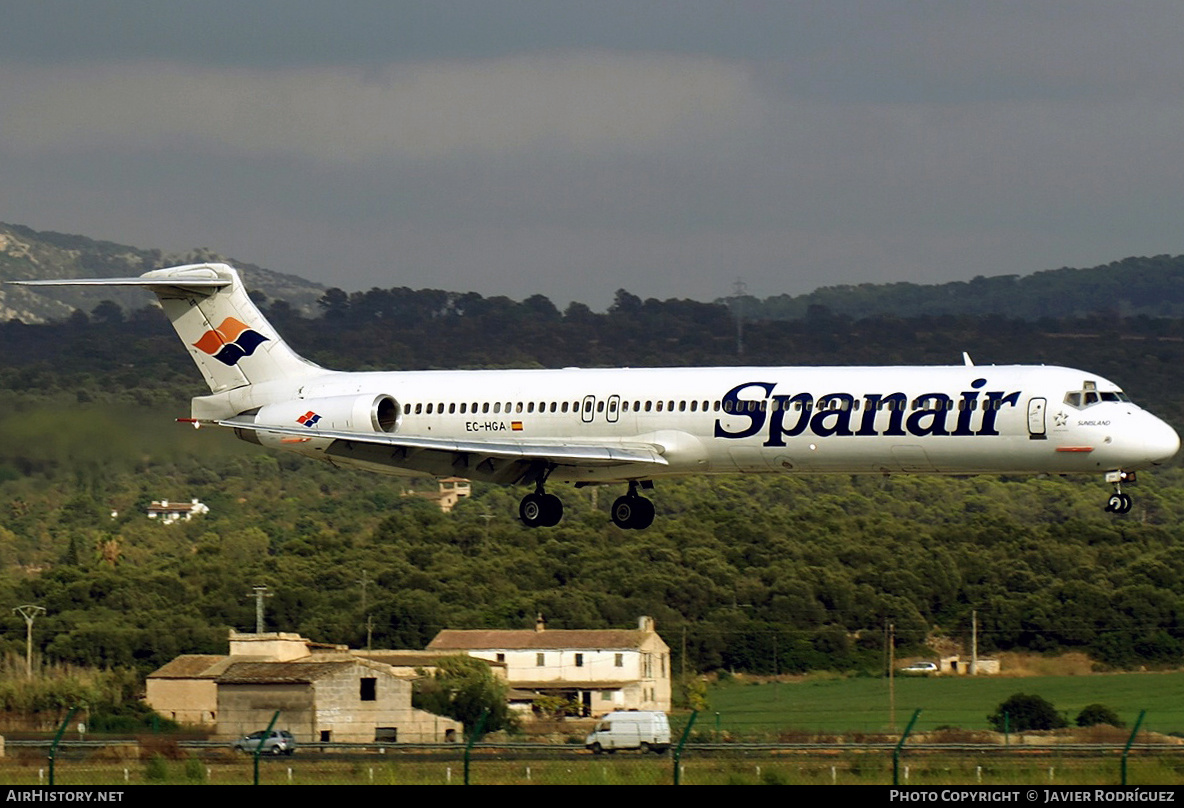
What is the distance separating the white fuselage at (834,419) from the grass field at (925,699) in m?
6.88

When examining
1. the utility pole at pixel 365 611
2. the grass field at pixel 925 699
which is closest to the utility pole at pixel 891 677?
the grass field at pixel 925 699

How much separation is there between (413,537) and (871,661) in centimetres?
2557

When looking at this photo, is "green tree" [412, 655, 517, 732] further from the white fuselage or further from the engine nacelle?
the white fuselage

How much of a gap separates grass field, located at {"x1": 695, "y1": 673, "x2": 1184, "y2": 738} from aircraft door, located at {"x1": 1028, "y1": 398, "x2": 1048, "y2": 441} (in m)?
8.52

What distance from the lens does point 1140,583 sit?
77.8 m

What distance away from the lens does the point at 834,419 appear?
4609 centimetres

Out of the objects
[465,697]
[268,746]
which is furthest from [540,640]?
[268,746]

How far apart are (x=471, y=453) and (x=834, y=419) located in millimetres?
9263

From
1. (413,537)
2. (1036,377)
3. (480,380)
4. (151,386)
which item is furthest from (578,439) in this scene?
(151,386)

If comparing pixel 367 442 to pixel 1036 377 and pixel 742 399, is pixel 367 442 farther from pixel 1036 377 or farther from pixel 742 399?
pixel 1036 377

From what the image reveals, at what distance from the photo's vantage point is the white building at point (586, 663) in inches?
2547

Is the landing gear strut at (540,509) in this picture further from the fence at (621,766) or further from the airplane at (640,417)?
the fence at (621,766)

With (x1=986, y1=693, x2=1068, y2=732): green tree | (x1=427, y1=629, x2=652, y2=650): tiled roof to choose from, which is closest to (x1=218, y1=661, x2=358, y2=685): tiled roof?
(x1=427, y1=629, x2=652, y2=650): tiled roof

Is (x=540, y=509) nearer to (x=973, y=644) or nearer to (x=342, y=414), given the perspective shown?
(x=342, y=414)
